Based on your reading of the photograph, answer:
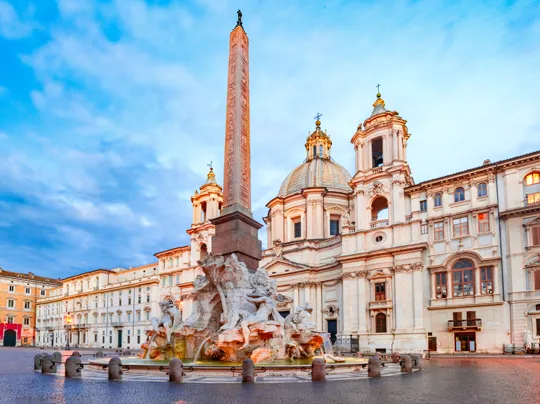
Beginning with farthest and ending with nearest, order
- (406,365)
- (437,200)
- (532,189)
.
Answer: (437,200) < (532,189) < (406,365)

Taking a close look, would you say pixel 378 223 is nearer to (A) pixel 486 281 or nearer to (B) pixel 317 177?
(A) pixel 486 281

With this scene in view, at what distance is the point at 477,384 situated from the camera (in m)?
13.0

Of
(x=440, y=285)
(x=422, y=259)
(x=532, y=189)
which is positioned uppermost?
(x=532, y=189)

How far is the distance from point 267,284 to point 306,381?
280 inches

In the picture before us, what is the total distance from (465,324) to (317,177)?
84.8 ft

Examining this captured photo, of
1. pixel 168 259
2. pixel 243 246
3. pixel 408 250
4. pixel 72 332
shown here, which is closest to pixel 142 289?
pixel 168 259

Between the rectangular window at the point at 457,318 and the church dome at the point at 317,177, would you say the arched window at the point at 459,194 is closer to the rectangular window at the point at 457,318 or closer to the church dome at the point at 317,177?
the rectangular window at the point at 457,318

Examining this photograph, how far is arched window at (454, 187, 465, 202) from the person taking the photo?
39156 millimetres

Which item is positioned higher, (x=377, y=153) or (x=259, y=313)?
(x=377, y=153)

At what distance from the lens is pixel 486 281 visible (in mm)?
36312

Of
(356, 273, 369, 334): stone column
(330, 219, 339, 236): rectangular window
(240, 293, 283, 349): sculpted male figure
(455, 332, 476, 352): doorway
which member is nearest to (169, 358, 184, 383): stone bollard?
(240, 293, 283, 349): sculpted male figure

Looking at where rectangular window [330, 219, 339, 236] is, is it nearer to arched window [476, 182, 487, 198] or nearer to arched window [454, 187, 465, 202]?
arched window [454, 187, 465, 202]

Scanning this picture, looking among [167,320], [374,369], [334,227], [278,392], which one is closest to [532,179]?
[334,227]

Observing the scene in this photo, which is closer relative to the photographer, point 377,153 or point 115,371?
point 115,371
